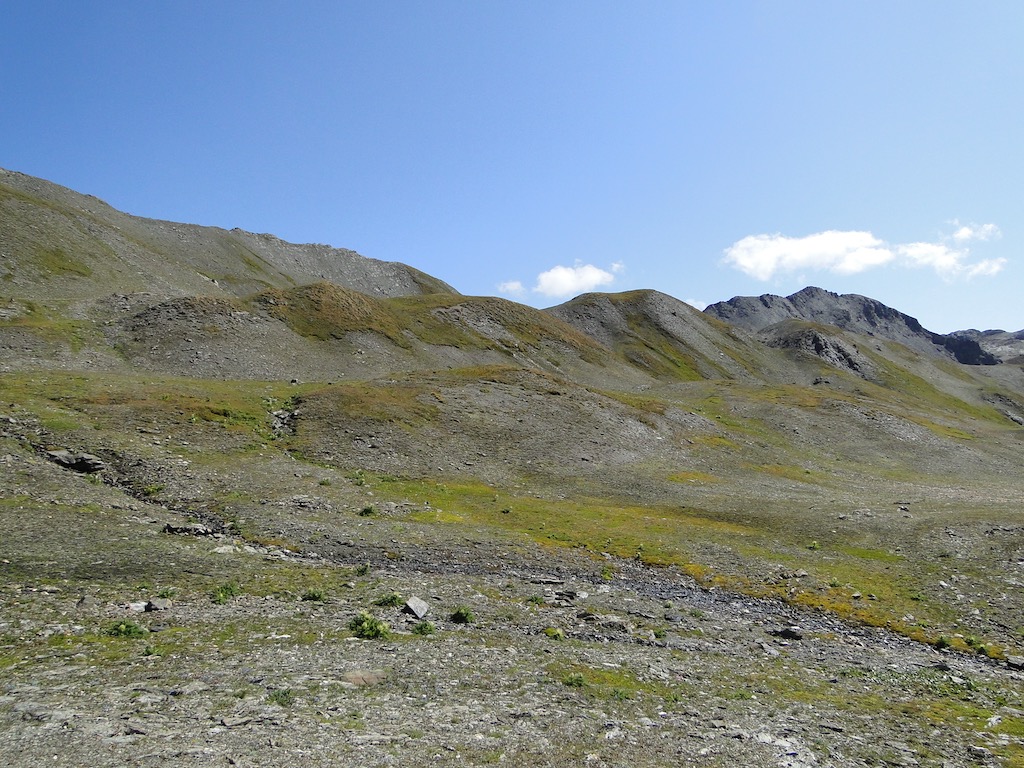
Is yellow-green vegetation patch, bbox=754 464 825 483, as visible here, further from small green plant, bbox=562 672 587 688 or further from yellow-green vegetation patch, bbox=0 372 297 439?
small green plant, bbox=562 672 587 688

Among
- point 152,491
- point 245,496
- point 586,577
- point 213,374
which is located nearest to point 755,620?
point 586,577

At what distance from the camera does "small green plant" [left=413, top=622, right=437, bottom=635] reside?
1990cm

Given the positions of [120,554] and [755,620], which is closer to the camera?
[120,554]

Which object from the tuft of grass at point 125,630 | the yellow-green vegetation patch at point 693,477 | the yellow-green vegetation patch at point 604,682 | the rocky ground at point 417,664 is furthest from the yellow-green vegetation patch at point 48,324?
the yellow-green vegetation patch at point 604,682

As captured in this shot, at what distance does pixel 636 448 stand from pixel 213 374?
5101 centimetres

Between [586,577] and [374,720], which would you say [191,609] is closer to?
[374,720]

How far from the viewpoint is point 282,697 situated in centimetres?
1404

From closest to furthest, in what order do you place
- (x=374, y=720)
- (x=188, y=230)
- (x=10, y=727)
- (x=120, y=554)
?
1. (x=10, y=727)
2. (x=374, y=720)
3. (x=120, y=554)
4. (x=188, y=230)

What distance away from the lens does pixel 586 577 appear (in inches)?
1173

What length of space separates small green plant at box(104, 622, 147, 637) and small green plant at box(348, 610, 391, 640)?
6.04 meters

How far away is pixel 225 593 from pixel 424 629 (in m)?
7.50

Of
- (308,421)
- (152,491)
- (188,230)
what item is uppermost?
(188,230)

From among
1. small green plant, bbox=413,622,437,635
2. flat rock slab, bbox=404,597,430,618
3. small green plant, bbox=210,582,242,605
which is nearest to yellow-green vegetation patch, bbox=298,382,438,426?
small green plant, bbox=210,582,242,605

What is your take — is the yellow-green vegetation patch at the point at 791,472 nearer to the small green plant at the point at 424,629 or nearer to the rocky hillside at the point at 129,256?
the small green plant at the point at 424,629
